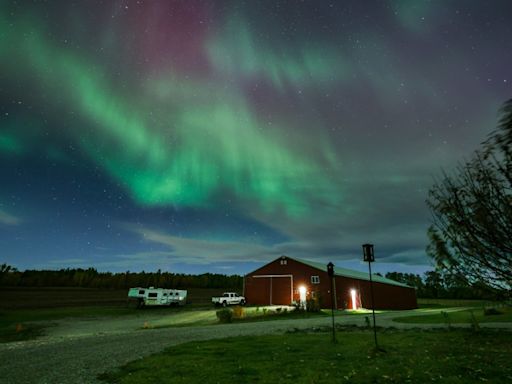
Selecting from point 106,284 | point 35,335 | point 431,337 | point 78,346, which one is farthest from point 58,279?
point 431,337

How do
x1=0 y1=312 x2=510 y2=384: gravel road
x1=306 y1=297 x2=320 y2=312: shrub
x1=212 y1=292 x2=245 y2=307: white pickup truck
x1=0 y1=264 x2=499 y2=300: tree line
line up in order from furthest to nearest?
x1=0 y1=264 x2=499 y2=300: tree line, x1=212 y1=292 x2=245 y2=307: white pickup truck, x1=306 y1=297 x2=320 y2=312: shrub, x1=0 y1=312 x2=510 y2=384: gravel road

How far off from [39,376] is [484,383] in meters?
11.6

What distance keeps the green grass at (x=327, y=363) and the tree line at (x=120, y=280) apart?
103 metres

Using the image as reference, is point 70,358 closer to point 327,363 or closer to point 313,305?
point 327,363

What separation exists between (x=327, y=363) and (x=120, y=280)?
402 ft

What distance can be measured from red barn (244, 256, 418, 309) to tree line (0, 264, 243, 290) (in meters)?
70.1

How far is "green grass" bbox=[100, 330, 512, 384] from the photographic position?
301 inches

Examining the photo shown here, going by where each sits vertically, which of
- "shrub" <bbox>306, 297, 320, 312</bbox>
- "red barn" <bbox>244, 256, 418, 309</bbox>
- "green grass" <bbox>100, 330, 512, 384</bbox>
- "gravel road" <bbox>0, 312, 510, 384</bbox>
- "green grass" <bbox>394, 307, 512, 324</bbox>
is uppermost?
"red barn" <bbox>244, 256, 418, 309</bbox>

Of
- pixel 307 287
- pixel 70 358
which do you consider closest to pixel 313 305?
pixel 307 287

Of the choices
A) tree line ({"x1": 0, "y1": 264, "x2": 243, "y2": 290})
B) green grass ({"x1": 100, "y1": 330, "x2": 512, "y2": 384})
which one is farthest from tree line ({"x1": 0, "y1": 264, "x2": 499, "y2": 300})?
green grass ({"x1": 100, "y1": 330, "x2": 512, "y2": 384})

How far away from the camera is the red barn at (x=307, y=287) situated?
→ 43094 mm

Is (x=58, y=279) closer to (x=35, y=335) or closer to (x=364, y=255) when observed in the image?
(x=35, y=335)

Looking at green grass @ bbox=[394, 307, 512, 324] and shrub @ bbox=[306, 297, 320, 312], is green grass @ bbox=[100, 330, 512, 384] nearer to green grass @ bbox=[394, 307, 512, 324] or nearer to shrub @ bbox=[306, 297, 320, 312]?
green grass @ bbox=[394, 307, 512, 324]

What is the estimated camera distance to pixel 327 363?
30.0 ft
